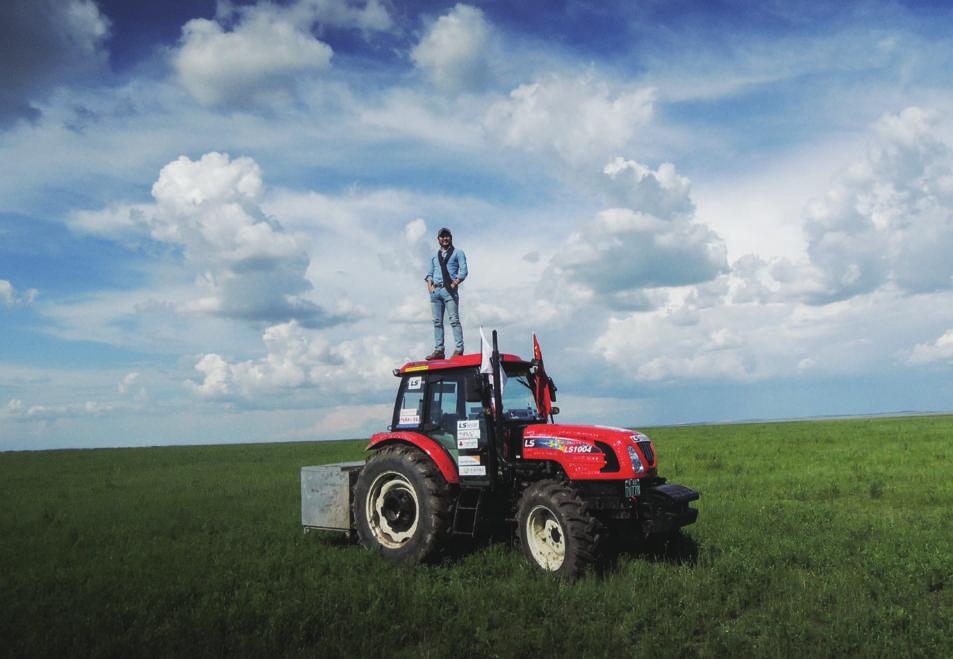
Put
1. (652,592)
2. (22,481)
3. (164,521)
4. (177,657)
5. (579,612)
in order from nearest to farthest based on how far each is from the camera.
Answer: (177,657) < (579,612) < (652,592) < (164,521) < (22,481)

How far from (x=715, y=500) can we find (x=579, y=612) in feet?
26.6

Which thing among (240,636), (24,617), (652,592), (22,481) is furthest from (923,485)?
(22,481)

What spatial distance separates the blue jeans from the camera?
11.3m

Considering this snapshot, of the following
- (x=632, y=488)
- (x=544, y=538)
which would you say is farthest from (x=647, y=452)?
(x=544, y=538)

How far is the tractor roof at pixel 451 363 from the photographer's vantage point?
389 inches

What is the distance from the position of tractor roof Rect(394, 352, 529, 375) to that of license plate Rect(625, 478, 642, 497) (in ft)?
7.84

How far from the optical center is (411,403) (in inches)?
420

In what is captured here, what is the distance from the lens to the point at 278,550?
35.1ft

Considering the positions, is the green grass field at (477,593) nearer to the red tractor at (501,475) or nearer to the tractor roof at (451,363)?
the red tractor at (501,475)

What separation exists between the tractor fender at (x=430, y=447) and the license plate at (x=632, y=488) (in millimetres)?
2275

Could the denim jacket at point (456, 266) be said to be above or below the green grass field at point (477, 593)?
above

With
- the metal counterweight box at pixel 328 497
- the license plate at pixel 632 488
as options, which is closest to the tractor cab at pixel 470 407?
the metal counterweight box at pixel 328 497

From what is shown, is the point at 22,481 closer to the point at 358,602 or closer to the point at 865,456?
the point at 358,602

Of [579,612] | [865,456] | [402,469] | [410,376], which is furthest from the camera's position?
[865,456]
